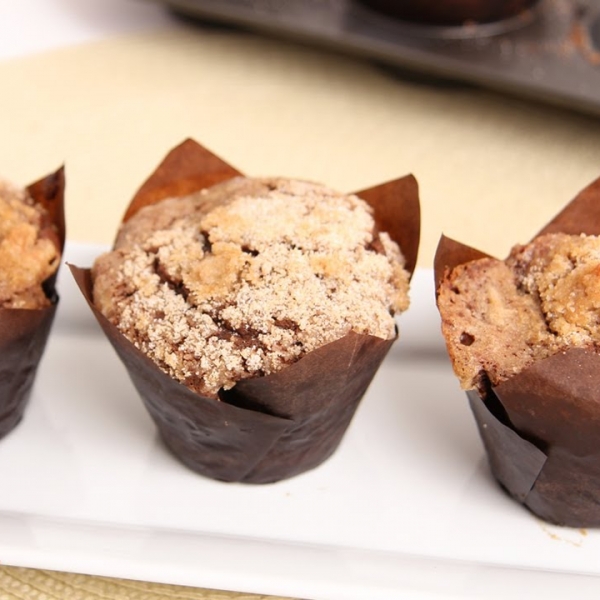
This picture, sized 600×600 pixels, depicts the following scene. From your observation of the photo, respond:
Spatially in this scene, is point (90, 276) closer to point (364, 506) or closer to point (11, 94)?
point (364, 506)

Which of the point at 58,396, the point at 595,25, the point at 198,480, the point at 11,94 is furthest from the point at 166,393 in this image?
the point at 595,25

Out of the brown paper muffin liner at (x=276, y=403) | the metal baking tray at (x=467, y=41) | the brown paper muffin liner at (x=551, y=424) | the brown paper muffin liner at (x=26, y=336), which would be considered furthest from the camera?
the metal baking tray at (x=467, y=41)

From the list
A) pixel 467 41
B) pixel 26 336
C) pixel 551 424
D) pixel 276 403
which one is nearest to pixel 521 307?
pixel 551 424

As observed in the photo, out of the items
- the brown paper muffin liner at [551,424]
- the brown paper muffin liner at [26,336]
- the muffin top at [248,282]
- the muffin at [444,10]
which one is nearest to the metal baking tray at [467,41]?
the muffin at [444,10]

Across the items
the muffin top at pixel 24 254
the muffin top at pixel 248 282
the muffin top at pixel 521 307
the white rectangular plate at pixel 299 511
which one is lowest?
the white rectangular plate at pixel 299 511

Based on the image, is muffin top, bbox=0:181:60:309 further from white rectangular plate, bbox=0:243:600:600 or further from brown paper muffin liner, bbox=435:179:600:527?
brown paper muffin liner, bbox=435:179:600:527

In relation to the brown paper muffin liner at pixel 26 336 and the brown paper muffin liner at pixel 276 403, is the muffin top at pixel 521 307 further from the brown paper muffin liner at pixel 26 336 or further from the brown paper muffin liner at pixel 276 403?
the brown paper muffin liner at pixel 26 336

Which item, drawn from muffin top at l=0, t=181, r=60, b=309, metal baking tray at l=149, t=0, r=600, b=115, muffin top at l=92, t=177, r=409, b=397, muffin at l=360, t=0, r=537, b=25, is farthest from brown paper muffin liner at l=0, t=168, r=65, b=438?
muffin at l=360, t=0, r=537, b=25
